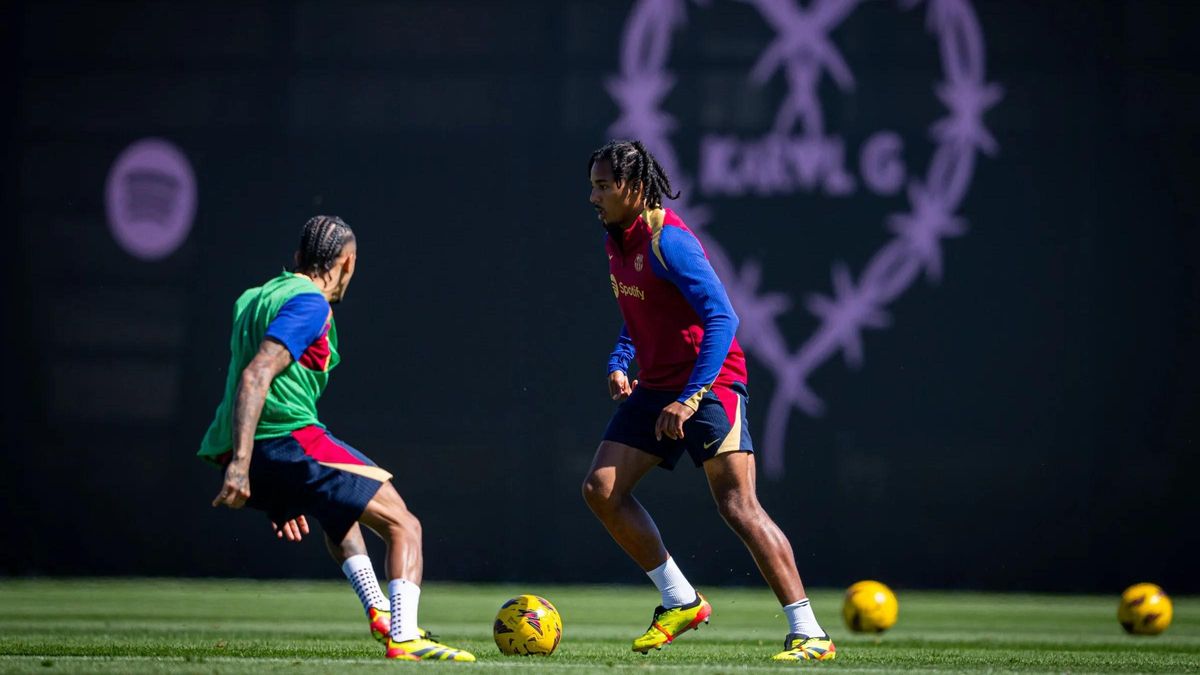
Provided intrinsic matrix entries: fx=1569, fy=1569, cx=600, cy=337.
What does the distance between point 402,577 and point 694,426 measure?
1.22m

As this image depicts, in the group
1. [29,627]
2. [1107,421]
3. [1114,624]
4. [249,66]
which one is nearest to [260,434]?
[29,627]

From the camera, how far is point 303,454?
5512 mm

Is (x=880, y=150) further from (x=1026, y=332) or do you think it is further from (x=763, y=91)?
(x=1026, y=332)

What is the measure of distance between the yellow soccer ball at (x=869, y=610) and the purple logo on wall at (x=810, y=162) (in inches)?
110

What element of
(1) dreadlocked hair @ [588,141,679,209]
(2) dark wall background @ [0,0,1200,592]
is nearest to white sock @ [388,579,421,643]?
(1) dreadlocked hair @ [588,141,679,209]

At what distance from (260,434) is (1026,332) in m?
6.59

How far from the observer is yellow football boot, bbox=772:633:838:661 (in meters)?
5.79

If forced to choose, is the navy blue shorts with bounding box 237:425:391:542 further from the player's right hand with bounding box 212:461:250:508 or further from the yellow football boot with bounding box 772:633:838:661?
the yellow football boot with bounding box 772:633:838:661

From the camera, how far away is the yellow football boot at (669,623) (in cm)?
608

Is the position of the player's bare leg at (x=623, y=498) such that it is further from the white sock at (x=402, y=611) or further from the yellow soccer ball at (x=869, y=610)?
the yellow soccer ball at (x=869, y=610)

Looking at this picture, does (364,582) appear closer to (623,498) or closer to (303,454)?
(303,454)

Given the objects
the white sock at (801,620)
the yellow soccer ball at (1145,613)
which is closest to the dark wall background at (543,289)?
the yellow soccer ball at (1145,613)

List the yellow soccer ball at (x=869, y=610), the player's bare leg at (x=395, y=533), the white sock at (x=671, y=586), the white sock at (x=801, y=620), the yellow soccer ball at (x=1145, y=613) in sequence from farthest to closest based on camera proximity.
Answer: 1. the yellow soccer ball at (x=1145, y=613)
2. the yellow soccer ball at (x=869, y=610)
3. the white sock at (x=671, y=586)
4. the white sock at (x=801, y=620)
5. the player's bare leg at (x=395, y=533)

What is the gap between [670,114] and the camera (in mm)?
10789
